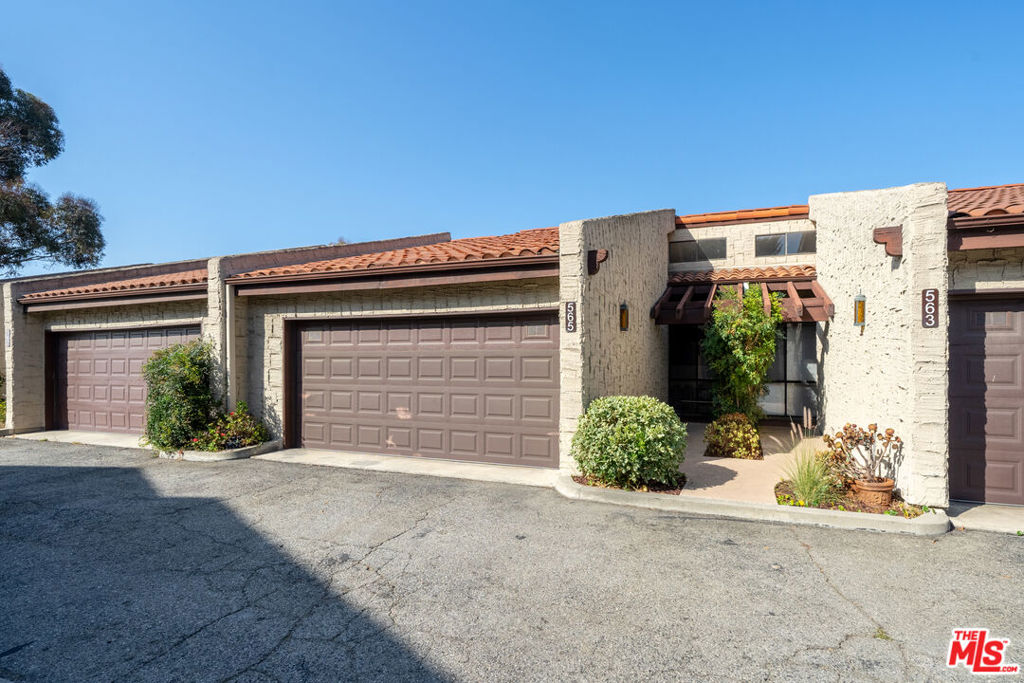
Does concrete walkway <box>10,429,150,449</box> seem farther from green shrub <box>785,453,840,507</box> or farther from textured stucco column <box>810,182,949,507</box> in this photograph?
textured stucco column <box>810,182,949,507</box>

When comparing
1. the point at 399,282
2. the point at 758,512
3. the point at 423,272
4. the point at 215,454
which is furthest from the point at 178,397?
the point at 758,512

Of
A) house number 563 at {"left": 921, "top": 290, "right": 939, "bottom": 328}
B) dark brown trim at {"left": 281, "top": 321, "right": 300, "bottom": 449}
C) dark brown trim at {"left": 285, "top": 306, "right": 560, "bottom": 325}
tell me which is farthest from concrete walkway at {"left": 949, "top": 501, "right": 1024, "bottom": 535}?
dark brown trim at {"left": 281, "top": 321, "right": 300, "bottom": 449}

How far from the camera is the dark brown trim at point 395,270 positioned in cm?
800

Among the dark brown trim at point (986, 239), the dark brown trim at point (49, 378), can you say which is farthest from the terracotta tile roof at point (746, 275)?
the dark brown trim at point (49, 378)

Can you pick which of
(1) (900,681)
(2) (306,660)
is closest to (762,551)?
(1) (900,681)

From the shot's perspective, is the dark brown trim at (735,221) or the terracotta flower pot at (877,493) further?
the dark brown trim at (735,221)

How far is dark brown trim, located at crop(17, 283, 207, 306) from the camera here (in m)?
10.6

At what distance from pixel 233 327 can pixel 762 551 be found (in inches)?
394

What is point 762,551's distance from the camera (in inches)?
A: 199

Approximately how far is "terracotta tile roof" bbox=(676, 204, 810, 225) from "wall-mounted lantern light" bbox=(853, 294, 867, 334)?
4.80m

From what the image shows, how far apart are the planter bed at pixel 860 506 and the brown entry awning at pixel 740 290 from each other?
4177 millimetres

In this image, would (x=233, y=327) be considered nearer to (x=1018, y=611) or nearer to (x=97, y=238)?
(x=1018, y=611)

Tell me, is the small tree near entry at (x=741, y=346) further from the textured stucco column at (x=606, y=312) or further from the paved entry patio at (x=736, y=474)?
the textured stucco column at (x=606, y=312)

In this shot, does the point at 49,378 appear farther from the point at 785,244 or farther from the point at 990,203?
the point at 990,203
